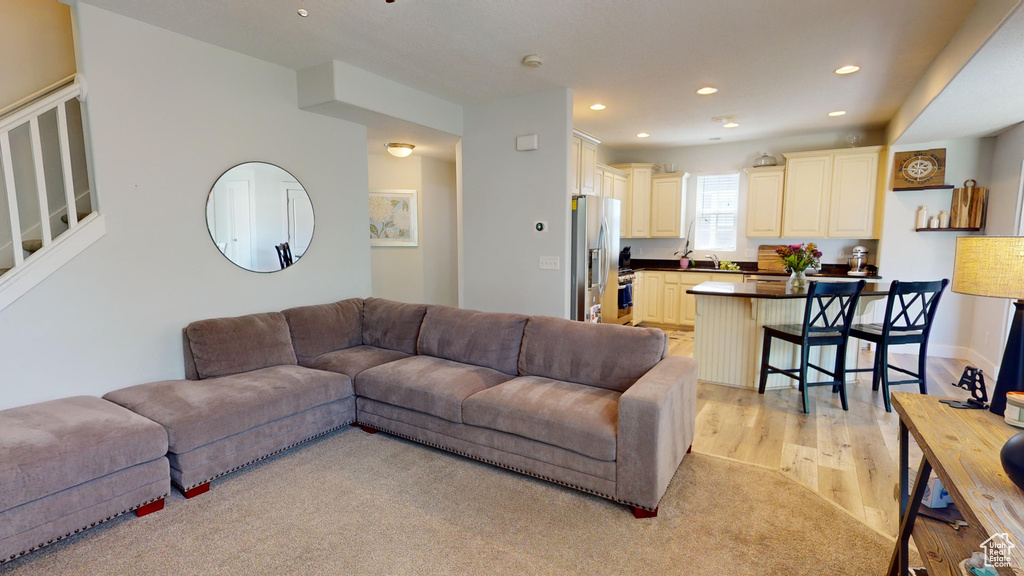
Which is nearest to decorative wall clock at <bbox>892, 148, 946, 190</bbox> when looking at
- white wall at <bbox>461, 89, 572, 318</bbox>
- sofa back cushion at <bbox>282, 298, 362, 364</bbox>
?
white wall at <bbox>461, 89, 572, 318</bbox>

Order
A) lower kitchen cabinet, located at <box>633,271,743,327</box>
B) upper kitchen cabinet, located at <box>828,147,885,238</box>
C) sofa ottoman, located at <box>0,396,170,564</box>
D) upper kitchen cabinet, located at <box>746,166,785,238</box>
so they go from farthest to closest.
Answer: lower kitchen cabinet, located at <box>633,271,743,327</box> < upper kitchen cabinet, located at <box>746,166,785,238</box> < upper kitchen cabinet, located at <box>828,147,885,238</box> < sofa ottoman, located at <box>0,396,170,564</box>

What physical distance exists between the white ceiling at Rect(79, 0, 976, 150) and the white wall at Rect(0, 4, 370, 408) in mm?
219

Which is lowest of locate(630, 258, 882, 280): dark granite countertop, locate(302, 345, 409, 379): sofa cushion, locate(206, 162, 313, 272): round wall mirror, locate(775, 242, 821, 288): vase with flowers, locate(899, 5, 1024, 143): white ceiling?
locate(302, 345, 409, 379): sofa cushion

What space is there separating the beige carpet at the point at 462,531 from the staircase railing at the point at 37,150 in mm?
1639

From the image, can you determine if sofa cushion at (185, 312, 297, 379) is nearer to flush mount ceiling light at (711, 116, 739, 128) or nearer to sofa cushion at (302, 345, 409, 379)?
sofa cushion at (302, 345, 409, 379)

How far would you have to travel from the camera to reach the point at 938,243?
5.25 meters

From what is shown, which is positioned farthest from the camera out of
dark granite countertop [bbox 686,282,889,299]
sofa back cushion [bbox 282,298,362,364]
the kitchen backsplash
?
the kitchen backsplash

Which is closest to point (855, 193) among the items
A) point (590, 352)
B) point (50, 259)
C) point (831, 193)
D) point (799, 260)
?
point (831, 193)

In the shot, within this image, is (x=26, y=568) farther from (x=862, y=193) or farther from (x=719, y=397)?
(x=862, y=193)

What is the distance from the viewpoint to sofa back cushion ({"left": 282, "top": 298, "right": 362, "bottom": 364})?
354cm

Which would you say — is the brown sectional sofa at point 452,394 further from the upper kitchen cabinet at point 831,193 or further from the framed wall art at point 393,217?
the upper kitchen cabinet at point 831,193

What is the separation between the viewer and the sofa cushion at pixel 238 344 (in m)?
3.00

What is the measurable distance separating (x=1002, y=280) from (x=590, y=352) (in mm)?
1807

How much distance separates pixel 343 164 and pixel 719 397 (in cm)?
392
